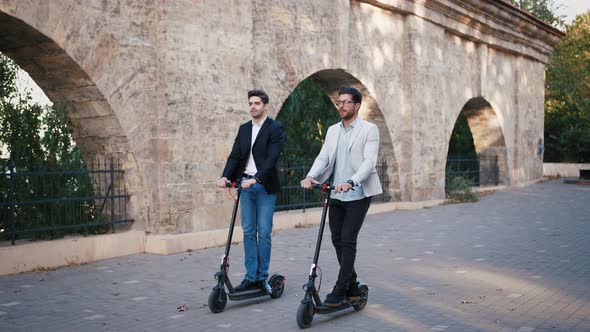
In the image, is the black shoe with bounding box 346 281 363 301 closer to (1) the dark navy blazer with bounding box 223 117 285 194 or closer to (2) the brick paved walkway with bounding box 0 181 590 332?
(2) the brick paved walkway with bounding box 0 181 590 332

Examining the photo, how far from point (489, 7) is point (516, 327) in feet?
45.1

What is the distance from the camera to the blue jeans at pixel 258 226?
5.58m

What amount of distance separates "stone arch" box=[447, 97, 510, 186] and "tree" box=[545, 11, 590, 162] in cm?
846

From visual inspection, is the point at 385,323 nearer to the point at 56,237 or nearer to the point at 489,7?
the point at 56,237

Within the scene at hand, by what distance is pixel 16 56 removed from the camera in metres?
7.70

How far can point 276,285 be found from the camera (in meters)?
5.67

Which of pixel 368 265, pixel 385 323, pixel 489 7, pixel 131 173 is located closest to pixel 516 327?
pixel 385 323

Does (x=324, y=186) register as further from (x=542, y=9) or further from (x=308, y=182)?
(x=542, y=9)

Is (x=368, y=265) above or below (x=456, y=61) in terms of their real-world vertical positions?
below

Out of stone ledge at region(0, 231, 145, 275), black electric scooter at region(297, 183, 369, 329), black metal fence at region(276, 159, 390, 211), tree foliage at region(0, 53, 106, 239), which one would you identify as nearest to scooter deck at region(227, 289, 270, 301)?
black electric scooter at region(297, 183, 369, 329)

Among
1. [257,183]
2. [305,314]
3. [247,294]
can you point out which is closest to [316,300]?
[305,314]

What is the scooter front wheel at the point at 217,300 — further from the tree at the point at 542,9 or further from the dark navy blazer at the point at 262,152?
the tree at the point at 542,9

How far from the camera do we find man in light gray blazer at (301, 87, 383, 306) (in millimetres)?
4961

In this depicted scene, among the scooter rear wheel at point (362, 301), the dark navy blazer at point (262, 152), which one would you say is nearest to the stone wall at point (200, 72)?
the dark navy blazer at point (262, 152)
